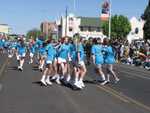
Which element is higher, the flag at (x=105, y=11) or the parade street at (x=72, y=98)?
the flag at (x=105, y=11)

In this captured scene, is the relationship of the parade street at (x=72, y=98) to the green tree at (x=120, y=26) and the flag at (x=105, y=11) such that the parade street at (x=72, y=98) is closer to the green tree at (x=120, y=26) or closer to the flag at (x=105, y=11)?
the flag at (x=105, y=11)

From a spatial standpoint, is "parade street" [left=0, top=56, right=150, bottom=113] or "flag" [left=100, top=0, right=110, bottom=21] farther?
"flag" [left=100, top=0, right=110, bottom=21]

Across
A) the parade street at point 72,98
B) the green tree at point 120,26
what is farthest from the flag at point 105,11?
the green tree at point 120,26

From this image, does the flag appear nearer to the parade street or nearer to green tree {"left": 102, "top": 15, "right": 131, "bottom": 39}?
the parade street

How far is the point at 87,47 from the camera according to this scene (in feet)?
138

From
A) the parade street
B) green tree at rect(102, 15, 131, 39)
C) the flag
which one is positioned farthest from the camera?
green tree at rect(102, 15, 131, 39)

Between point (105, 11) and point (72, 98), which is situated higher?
point (105, 11)

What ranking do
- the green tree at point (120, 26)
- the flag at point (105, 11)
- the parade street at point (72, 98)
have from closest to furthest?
the parade street at point (72, 98)
the flag at point (105, 11)
the green tree at point (120, 26)

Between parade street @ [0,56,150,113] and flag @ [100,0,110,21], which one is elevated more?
flag @ [100,0,110,21]

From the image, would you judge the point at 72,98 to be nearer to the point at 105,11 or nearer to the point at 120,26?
the point at 105,11

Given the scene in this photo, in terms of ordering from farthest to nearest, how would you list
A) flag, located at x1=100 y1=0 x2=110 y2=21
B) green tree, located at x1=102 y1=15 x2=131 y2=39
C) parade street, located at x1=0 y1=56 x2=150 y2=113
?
green tree, located at x1=102 y1=15 x2=131 y2=39 → flag, located at x1=100 y1=0 x2=110 y2=21 → parade street, located at x1=0 y1=56 x2=150 y2=113

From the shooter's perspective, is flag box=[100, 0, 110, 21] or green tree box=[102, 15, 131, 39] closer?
flag box=[100, 0, 110, 21]

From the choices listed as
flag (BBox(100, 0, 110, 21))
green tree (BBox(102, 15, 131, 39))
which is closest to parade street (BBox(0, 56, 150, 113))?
flag (BBox(100, 0, 110, 21))

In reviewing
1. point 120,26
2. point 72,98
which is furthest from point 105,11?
point 120,26
